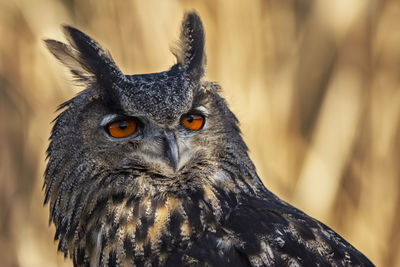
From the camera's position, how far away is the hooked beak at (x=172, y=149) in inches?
70.9

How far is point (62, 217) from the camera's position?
78.0 inches

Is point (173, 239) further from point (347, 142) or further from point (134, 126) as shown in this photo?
point (347, 142)

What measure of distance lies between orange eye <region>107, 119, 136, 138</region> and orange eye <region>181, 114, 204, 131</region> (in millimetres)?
170

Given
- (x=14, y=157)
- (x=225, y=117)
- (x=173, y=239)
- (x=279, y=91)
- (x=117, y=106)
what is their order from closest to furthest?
(x=173, y=239)
(x=117, y=106)
(x=225, y=117)
(x=279, y=91)
(x=14, y=157)

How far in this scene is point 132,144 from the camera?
189 centimetres

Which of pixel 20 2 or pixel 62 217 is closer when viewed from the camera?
pixel 62 217

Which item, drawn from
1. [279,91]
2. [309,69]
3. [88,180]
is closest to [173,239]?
[88,180]

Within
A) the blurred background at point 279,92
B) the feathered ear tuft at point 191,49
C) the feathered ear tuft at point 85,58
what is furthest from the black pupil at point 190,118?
the blurred background at point 279,92

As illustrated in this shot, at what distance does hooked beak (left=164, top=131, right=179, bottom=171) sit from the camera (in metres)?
1.80

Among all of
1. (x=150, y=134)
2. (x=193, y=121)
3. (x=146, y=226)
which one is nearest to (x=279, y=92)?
(x=193, y=121)

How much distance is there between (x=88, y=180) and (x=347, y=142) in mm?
2279

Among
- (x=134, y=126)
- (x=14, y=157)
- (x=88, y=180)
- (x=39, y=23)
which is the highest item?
(x=39, y=23)

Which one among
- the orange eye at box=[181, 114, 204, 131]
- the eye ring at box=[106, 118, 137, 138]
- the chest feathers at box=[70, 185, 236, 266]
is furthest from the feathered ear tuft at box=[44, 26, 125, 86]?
the chest feathers at box=[70, 185, 236, 266]

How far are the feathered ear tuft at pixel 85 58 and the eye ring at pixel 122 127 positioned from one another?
0.43 ft
